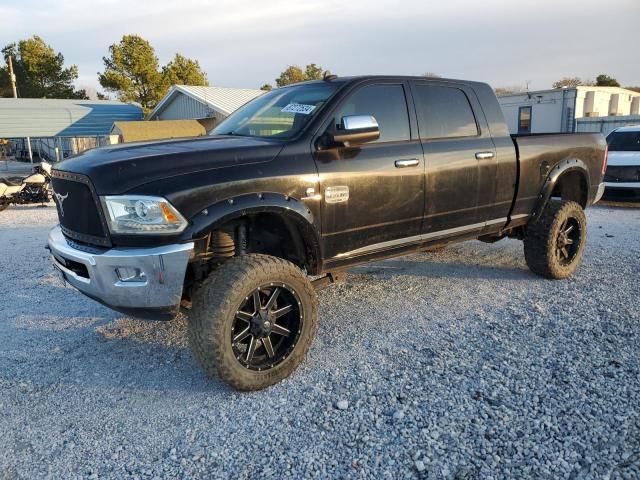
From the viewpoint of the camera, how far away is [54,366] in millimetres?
3750

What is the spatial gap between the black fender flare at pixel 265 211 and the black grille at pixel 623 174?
942cm

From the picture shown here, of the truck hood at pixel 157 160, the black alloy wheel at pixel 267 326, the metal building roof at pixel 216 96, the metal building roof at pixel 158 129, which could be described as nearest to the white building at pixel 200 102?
the metal building roof at pixel 216 96

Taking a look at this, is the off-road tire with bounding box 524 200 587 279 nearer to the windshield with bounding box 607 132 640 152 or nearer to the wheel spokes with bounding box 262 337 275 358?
the wheel spokes with bounding box 262 337 275 358

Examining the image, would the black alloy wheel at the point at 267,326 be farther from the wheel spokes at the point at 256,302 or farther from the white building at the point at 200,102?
the white building at the point at 200,102

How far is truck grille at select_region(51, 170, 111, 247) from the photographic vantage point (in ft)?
10.1

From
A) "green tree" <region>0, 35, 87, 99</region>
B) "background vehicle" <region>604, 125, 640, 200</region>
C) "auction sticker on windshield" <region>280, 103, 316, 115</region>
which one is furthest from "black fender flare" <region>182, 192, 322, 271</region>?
"green tree" <region>0, 35, 87, 99</region>

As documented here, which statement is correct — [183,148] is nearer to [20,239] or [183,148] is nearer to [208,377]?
[208,377]

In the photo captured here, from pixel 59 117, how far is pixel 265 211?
32813mm

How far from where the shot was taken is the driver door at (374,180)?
3.62m

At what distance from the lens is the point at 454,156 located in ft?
14.1

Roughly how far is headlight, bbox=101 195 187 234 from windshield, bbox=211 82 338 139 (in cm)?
110

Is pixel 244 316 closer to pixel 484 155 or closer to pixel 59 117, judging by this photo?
pixel 484 155

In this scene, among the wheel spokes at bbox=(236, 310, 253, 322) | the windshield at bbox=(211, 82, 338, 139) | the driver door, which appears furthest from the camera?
the windshield at bbox=(211, 82, 338, 139)

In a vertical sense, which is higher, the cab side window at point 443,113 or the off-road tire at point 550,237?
the cab side window at point 443,113
